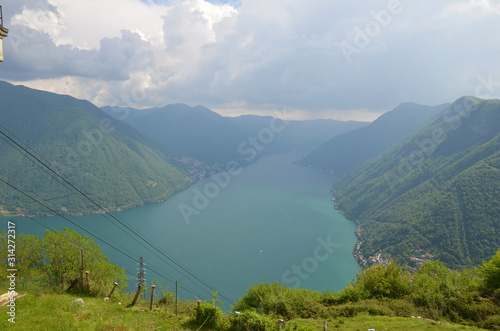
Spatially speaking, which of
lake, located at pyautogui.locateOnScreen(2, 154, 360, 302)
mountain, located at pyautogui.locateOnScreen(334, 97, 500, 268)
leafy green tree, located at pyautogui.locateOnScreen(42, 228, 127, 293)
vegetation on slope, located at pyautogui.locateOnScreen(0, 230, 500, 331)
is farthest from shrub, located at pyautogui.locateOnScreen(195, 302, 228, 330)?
mountain, located at pyautogui.locateOnScreen(334, 97, 500, 268)

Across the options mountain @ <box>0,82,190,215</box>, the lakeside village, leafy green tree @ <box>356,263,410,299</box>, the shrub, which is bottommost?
the lakeside village

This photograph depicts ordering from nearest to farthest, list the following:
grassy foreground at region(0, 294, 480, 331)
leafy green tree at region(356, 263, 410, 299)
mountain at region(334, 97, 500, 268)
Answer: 1. grassy foreground at region(0, 294, 480, 331)
2. leafy green tree at region(356, 263, 410, 299)
3. mountain at region(334, 97, 500, 268)

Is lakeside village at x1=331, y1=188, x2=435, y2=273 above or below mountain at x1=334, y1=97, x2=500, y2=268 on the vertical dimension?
below

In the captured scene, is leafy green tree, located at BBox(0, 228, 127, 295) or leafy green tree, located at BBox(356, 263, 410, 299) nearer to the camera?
leafy green tree, located at BBox(356, 263, 410, 299)

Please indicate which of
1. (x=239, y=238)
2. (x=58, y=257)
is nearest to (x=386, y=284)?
(x=58, y=257)

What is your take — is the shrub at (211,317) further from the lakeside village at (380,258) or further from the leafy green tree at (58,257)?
the lakeside village at (380,258)

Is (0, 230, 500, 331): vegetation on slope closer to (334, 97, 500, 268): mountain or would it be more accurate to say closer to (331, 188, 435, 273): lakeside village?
(331, 188, 435, 273): lakeside village

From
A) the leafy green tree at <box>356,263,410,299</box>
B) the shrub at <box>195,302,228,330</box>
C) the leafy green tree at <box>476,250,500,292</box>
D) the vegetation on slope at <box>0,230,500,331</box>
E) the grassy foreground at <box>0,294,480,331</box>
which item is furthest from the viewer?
the leafy green tree at <box>356,263,410,299</box>
